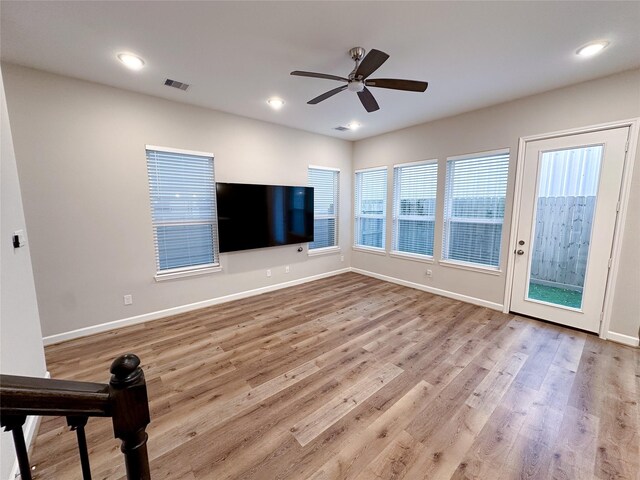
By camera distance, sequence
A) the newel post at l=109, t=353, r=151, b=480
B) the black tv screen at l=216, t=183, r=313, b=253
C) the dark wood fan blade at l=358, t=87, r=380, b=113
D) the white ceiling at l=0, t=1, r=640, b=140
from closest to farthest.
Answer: the newel post at l=109, t=353, r=151, b=480 < the white ceiling at l=0, t=1, r=640, b=140 < the dark wood fan blade at l=358, t=87, r=380, b=113 < the black tv screen at l=216, t=183, r=313, b=253

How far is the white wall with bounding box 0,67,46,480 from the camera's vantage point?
1494mm

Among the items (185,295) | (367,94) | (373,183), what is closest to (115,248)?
(185,295)

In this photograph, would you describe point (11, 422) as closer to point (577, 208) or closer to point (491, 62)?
point (491, 62)

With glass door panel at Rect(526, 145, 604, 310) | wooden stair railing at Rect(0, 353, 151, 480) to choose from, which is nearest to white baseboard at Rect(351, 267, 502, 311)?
glass door panel at Rect(526, 145, 604, 310)

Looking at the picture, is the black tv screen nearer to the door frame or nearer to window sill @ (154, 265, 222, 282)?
window sill @ (154, 265, 222, 282)

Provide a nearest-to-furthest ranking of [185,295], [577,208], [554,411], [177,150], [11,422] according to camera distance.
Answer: [11,422], [554,411], [577,208], [177,150], [185,295]

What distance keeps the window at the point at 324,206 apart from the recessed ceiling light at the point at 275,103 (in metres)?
1.49

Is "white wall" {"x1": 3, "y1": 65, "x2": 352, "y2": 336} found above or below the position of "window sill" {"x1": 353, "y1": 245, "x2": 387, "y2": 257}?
above

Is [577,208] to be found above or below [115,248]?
above

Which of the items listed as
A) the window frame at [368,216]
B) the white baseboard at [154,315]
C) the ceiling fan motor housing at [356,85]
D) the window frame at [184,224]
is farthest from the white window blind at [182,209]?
the window frame at [368,216]

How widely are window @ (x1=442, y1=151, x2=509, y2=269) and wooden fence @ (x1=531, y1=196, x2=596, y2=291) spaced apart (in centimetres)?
46

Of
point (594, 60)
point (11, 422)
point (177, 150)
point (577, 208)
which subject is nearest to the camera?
point (11, 422)

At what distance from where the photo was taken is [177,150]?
11.6ft

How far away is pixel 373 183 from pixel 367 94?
3.01 m
